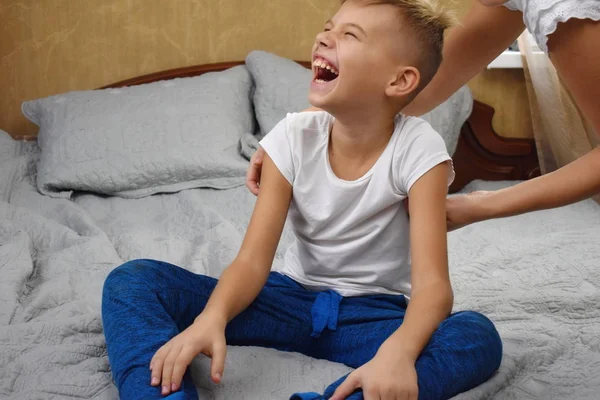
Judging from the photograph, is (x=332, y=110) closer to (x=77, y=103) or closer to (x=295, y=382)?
(x=295, y=382)

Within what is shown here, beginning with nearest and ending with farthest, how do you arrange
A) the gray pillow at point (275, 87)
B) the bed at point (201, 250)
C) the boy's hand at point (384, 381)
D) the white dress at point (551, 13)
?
the boy's hand at point (384, 381)
the white dress at point (551, 13)
the bed at point (201, 250)
the gray pillow at point (275, 87)

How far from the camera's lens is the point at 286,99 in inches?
104

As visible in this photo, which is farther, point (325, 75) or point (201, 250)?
point (201, 250)

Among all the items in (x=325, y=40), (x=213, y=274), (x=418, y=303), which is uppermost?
(x=325, y=40)

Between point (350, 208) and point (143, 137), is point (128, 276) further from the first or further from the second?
point (143, 137)

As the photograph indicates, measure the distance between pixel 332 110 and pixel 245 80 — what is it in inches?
57.2

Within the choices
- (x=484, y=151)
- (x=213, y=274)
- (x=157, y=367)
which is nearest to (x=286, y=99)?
(x=484, y=151)

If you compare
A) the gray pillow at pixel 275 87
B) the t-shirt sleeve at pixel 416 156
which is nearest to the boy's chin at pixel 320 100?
the t-shirt sleeve at pixel 416 156

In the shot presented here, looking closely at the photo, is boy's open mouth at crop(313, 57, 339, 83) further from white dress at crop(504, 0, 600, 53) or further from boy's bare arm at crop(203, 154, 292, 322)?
white dress at crop(504, 0, 600, 53)

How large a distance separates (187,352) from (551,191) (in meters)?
0.65

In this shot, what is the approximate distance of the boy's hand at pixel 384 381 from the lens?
43.3 inches

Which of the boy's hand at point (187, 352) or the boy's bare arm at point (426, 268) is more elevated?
the boy's bare arm at point (426, 268)

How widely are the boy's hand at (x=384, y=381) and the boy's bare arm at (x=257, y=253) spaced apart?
Answer: 0.79 feet

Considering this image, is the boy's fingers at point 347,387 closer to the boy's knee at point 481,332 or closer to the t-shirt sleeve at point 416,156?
the boy's knee at point 481,332
